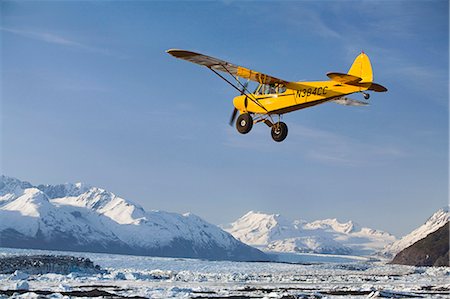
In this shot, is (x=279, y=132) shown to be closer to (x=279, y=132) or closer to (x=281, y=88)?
(x=279, y=132)

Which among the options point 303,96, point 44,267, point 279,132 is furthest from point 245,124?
point 44,267

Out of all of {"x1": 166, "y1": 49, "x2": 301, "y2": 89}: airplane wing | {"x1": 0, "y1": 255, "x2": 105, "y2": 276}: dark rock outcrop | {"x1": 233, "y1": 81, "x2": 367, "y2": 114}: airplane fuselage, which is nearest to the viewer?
{"x1": 166, "y1": 49, "x2": 301, "y2": 89}: airplane wing

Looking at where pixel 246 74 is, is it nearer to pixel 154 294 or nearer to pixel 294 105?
pixel 294 105

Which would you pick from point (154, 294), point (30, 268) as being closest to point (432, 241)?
point (30, 268)

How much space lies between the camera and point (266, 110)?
33.2 m

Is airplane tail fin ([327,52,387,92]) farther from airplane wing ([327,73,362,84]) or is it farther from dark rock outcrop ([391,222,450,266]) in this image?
dark rock outcrop ([391,222,450,266])

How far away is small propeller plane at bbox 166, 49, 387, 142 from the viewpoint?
3064 centimetres

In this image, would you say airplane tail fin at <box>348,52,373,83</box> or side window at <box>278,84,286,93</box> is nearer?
airplane tail fin at <box>348,52,373,83</box>

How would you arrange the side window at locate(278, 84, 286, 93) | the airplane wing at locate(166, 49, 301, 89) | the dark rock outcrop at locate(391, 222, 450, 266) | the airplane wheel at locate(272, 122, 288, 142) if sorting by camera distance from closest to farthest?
the airplane wing at locate(166, 49, 301, 89) < the airplane wheel at locate(272, 122, 288, 142) < the side window at locate(278, 84, 286, 93) < the dark rock outcrop at locate(391, 222, 450, 266)

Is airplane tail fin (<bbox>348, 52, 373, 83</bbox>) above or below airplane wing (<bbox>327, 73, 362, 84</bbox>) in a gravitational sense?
above

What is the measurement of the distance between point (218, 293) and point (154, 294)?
18.3 feet

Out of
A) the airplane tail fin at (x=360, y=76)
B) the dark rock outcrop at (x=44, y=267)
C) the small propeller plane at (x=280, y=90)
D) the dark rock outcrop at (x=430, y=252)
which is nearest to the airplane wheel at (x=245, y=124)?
the small propeller plane at (x=280, y=90)

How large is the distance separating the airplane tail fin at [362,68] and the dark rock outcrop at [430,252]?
12223 cm

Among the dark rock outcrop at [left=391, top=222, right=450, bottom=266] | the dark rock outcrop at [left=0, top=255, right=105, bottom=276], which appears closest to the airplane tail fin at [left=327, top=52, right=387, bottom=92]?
the dark rock outcrop at [left=0, top=255, right=105, bottom=276]
